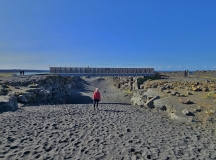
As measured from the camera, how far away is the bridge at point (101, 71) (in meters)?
41.7

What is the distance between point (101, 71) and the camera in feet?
148

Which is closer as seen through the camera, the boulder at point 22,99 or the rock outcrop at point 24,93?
the rock outcrop at point 24,93

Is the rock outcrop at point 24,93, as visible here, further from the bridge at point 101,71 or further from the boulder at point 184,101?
the boulder at point 184,101

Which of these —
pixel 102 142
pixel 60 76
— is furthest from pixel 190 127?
pixel 60 76

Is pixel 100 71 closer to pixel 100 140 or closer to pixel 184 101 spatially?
pixel 184 101

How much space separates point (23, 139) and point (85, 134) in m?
3.26

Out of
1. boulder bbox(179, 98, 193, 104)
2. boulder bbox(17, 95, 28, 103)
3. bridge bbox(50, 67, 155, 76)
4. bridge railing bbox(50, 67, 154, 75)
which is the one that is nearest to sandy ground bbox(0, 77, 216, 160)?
boulder bbox(179, 98, 193, 104)

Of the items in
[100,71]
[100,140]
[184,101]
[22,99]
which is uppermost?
[100,71]

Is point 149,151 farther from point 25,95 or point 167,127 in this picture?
point 25,95

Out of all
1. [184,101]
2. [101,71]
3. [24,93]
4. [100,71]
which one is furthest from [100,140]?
[101,71]

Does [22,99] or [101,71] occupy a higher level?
[101,71]

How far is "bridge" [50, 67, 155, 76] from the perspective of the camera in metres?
41.7

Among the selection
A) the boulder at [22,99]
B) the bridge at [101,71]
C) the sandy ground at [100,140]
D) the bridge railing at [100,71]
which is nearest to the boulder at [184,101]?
the sandy ground at [100,140]

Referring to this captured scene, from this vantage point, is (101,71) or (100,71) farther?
(101,71)
